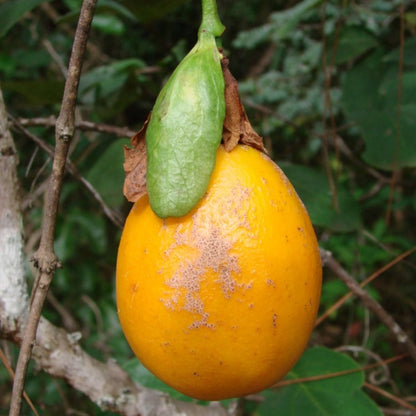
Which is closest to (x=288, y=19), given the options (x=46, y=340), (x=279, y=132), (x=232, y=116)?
(x=279, y=132)

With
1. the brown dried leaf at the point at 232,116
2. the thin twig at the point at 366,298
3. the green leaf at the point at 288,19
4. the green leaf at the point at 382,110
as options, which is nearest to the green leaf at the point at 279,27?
the green leaf at the point at 288,19

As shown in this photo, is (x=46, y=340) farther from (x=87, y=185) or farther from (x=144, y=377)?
(x=144, y=377)

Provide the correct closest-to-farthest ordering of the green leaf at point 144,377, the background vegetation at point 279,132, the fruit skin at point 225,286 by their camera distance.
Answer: the fruit skin at point 225,286
the green leaf at point 144,377
the background vegetation at point 279,132

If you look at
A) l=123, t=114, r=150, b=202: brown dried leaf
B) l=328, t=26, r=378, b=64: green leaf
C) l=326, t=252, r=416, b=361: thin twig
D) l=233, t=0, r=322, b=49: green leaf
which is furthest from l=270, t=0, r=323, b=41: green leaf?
l=123, t=114, r=150, b=202: brown dried leaf

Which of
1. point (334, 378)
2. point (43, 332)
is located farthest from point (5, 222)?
point (334, 378)

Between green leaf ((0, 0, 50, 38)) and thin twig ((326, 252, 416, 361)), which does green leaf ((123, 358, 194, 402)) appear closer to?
thin twig ((326, 252, 416, 361))

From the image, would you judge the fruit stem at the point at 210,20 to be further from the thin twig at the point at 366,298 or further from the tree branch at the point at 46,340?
the thin twig at the point at 366,298
